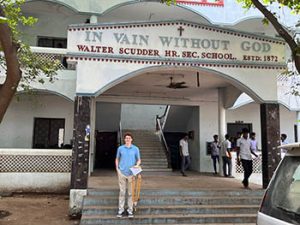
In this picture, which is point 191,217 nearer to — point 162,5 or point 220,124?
point 220,124

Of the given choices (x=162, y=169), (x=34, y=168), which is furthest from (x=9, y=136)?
(x=162, y=169)

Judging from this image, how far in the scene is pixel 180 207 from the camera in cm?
742

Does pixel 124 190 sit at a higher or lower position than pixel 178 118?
lower

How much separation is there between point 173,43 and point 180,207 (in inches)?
162

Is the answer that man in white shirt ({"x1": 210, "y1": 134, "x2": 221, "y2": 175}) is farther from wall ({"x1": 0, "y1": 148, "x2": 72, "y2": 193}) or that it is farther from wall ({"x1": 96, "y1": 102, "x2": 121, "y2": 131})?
wall ({"x1": 0, "y1": 148, "x2": 72, "y2": 193})

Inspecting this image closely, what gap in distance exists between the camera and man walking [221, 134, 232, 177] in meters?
11.9

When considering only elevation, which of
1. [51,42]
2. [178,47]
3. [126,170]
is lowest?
[126,170]

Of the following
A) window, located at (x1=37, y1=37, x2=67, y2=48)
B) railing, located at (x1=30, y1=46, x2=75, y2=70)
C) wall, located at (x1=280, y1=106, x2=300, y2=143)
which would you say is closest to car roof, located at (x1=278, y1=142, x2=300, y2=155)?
railing, located at (x1=30, y1=46, x2=75, y2=70)

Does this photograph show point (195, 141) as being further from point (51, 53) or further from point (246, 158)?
point (51, 53)

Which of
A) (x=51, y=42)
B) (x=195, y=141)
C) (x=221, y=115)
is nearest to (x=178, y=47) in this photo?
(x=221, y=115)

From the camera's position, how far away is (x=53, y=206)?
28.6 ft

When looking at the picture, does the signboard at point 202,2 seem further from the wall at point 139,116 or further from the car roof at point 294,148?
the car roof at point 294,148

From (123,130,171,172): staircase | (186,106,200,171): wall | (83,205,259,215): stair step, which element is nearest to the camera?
(83,205,259,215): stair step

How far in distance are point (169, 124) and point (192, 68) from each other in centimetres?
896
